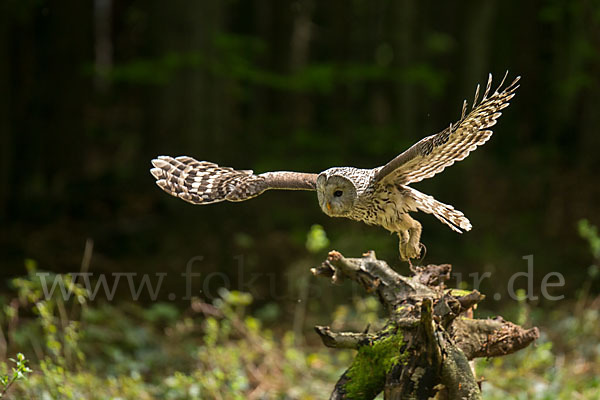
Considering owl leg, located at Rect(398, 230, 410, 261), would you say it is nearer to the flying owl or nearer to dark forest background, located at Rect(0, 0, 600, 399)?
the flying owl

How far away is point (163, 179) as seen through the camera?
3.68 m

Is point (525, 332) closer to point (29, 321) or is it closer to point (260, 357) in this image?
point (260, 357)

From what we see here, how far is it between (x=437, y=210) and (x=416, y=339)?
76cm

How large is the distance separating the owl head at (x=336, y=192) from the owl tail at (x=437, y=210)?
12.5 inches

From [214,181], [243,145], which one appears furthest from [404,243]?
[243,145]

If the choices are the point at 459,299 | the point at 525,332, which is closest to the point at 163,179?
the point at 459,299

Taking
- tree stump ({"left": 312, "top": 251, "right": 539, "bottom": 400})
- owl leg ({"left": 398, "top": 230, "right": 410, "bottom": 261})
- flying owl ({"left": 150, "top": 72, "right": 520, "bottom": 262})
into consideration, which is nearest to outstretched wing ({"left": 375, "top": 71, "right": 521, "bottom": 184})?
flying owl ({"left": 150, "top": 72, "right": 520, "bottom": 262})

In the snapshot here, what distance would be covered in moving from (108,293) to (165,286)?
0.62 metres

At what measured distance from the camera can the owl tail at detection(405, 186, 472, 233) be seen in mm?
3271

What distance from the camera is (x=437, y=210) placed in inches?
131

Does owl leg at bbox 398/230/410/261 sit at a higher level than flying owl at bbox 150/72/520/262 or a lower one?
lower

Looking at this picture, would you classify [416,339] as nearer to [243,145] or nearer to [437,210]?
[437,210]

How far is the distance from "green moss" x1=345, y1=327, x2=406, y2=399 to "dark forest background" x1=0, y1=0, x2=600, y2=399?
2.02 meters

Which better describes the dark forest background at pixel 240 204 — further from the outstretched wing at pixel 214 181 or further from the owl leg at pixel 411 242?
the owl leg at pixel 411 242
